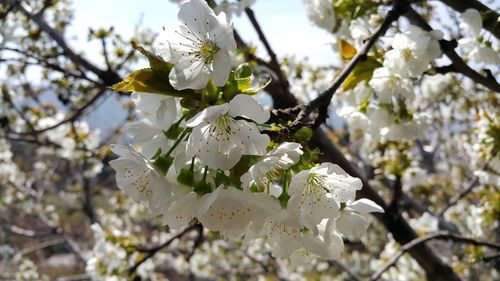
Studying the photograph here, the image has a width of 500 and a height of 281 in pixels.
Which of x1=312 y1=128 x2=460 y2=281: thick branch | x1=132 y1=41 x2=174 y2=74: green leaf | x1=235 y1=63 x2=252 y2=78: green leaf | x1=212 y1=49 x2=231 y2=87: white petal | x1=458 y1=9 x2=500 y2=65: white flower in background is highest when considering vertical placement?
x1=132 y1=41 x2=174 y2=74: green leaf

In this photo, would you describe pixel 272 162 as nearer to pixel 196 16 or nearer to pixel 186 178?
pixel 186 178

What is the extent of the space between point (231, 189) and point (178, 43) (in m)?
0.29

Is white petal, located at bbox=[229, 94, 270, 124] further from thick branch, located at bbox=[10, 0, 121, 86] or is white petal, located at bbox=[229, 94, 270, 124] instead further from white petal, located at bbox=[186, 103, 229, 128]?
thick branch, located at bbox=[10, 0, 121, 86]

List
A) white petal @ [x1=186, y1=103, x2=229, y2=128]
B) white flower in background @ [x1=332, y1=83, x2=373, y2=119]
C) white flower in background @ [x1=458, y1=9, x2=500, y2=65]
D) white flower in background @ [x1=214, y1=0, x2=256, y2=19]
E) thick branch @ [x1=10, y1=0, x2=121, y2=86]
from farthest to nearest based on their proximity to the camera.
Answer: thick branch @ [x1=10, y1=0, x2=121, y2=86] < white flower in background @ [x1=214, y1=0, x2=256, y2=19] < white flower in background @ [x1=332, y1=83, x2=373, y2=119] < white flower in background @ [x1=458, y1=9, x2=500, y2=65] < white petal @ [x1=186, y1=103, x2=229, y2=128]

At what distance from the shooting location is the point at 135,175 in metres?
0.85

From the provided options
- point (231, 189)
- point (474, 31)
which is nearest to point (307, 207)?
point (231, 189)

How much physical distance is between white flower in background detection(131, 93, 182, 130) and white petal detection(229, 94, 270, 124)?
14 centimetres

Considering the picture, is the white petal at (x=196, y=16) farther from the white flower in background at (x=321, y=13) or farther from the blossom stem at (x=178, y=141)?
the white flower in background at (x=321, y=13)

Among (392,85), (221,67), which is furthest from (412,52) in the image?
(221,67)

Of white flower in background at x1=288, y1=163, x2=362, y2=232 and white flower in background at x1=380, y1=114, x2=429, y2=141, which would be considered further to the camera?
white flower in background at x1=380, y1=114, x2=429, y2=141

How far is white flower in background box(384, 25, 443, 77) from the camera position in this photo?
3.95 feet

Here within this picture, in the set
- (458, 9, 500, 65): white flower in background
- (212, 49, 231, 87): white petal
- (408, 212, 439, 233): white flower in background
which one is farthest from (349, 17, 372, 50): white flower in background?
(408, 212, 439, 233): white flower in background

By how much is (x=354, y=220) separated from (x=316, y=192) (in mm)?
177

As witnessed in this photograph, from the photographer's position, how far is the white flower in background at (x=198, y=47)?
2.33 feet
